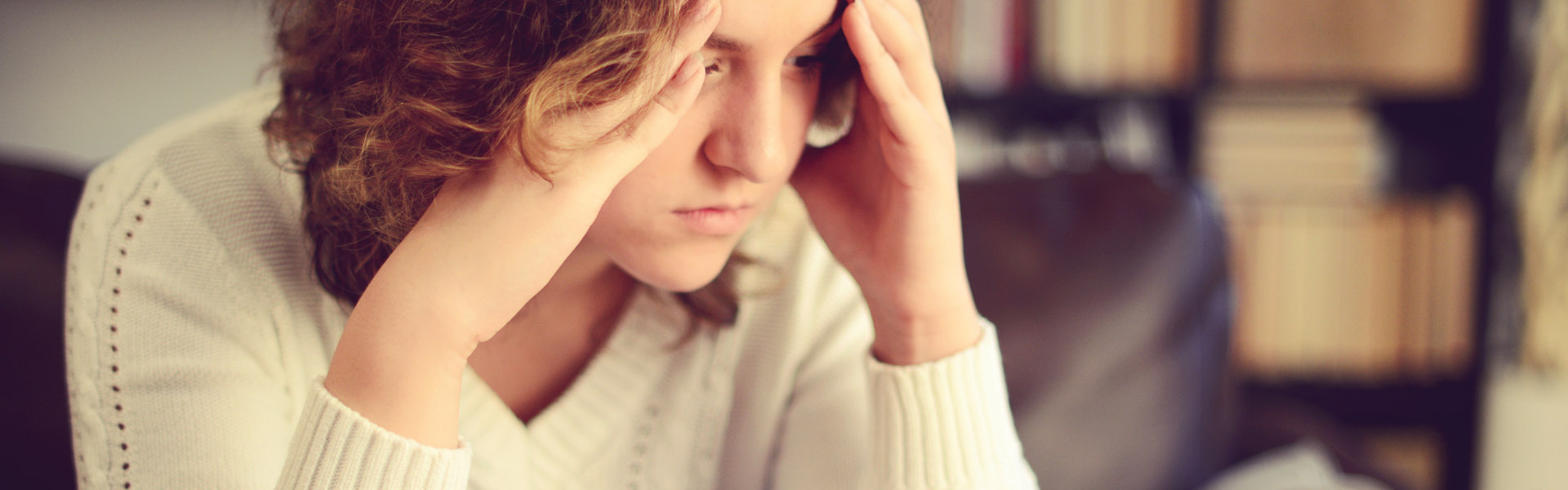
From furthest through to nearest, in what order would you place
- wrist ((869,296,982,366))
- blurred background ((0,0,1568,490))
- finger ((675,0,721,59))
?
blurred background ((0,0,1568,490)), wrist ((869,296,982,366)), finger ((675,0,721,59))

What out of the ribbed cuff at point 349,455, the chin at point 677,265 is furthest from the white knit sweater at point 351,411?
the chin at point 677,265

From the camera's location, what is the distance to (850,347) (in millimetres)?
895

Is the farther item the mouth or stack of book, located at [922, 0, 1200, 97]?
stack of book, located at [922, 0, 1200, 97]

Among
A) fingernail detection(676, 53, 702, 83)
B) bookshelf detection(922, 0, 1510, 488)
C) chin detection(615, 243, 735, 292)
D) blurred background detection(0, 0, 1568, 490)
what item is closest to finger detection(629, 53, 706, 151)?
fingernail detection(676, 53, 702, 83)

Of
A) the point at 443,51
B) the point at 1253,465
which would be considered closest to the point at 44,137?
the point at 443,51

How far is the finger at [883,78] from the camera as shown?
57 centimetres

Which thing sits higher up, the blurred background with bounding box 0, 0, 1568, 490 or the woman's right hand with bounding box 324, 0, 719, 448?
the woman's right hand with bounding box 324, 0, 719, 448

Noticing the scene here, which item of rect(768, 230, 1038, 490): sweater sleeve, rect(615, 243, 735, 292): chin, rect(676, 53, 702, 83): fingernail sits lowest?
rect(768, 230, 1038, 490): sweater sleeve

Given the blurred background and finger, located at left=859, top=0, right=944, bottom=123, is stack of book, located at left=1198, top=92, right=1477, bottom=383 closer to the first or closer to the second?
the blurred background

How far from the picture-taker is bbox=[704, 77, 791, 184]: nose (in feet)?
1.79

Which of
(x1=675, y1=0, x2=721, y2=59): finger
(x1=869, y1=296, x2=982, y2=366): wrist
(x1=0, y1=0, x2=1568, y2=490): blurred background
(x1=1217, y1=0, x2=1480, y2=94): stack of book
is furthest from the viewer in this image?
(x1=1217, y1=0, x2=1480, y2=94): stack of book

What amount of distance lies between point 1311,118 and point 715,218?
154 cm

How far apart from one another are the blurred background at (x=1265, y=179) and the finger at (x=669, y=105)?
665 millimetres

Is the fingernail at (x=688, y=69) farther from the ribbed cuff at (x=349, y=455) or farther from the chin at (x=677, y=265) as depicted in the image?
the ribbed cuff at (x=349, y=455)
